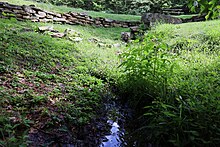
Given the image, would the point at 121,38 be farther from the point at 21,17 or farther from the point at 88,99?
the point at 88,99

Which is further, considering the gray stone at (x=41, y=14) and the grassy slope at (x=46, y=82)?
the gray stone at (x=41, y=14)

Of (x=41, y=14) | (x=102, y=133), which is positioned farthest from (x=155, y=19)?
(x=102, y=133)


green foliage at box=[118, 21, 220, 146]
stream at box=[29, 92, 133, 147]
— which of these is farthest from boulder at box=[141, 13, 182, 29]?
stream at box=[29, 92, 133, 147]

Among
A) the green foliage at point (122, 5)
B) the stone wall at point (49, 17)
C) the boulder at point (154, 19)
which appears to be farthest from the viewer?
the green foliage at point (122, 5)

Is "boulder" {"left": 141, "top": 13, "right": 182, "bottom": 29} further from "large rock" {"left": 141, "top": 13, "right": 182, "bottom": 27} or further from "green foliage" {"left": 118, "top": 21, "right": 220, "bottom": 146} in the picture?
"green foliage" {"left": 118, "top": 21, "right": 220, "bottom": 146}

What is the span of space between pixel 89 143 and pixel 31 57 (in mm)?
2463

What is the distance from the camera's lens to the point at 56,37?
5949 mm

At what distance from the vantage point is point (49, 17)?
776 centimetres

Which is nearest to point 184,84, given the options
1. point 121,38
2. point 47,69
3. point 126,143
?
point 126,143

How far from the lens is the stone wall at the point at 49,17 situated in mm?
6739

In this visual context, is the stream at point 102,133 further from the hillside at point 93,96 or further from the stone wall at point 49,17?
the stone wall at point 49,17

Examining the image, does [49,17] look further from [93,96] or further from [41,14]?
[93,96]

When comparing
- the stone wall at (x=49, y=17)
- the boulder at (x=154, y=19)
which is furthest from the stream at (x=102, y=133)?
the boulder at (x=154, y=19)

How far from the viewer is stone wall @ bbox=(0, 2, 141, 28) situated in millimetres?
6739
